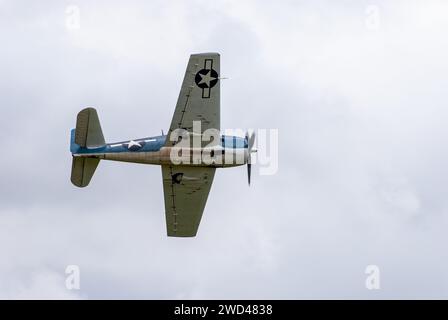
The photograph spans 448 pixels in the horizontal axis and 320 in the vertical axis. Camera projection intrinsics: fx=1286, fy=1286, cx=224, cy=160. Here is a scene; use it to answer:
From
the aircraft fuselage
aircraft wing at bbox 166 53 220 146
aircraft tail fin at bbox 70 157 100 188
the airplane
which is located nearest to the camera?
aircraft wing at bbox 166 53 220 146

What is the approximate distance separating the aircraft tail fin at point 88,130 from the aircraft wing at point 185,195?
2.58 m

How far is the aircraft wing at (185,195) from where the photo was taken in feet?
144

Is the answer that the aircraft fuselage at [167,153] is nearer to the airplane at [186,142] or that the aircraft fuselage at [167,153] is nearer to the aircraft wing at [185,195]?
the airplane at [186,142]

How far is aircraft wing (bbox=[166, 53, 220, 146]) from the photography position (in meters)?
41.4

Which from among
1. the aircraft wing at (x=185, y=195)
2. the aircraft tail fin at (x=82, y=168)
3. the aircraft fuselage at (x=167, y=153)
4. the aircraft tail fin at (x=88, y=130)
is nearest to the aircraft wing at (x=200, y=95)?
the aircraft fuselage at (x=167, y=153)

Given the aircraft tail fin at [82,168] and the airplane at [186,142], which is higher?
the airplane at [186,142]

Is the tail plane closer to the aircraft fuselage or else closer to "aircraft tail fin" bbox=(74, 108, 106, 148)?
"aircraft tail fin" bbox=(74, 108, 106, 148)

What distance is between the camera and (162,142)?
42.5 metres

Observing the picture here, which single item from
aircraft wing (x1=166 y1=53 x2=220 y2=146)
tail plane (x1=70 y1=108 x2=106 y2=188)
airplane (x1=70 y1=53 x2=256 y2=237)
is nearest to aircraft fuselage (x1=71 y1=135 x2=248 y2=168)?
airplane (x1=70 y1=53 x2=256 y2=237)

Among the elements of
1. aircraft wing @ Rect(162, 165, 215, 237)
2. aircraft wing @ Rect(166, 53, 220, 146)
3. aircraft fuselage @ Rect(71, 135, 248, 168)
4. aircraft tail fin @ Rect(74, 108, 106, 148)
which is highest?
aircraft wing @ Rect(166, 53, 220, 146)
